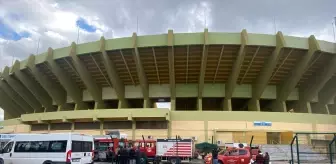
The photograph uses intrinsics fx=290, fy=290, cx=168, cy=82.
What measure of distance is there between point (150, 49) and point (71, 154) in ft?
66.8

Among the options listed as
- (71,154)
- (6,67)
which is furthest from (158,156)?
(6,67)

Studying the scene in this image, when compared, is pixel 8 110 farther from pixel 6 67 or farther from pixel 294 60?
pixel 294 60

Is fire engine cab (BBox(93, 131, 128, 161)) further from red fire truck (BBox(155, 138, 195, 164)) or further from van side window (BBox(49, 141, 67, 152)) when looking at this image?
van side window (BBox(49, 141, 67, 152))

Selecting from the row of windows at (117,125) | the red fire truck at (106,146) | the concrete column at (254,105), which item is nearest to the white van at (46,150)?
the red fire truck at (106,146)

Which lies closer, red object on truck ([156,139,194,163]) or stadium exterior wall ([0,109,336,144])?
red object on truck ([156,139,194,163])

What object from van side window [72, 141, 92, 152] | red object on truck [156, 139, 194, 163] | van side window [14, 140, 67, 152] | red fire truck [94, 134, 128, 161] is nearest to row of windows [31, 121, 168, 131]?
red fire truck [94, 134, 128, 161]

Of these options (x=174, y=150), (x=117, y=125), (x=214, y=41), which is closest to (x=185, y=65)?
(x=214, y=41)

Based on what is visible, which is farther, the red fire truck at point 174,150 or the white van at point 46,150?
the red fire truck at point 174,150

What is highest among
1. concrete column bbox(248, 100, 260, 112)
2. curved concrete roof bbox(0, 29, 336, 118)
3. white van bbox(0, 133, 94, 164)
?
A: curved concrete roof bbox(0, 29, 336, 118)

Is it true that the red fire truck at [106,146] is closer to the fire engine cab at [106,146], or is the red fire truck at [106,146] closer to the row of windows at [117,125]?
the fire engine cab at [106,146]

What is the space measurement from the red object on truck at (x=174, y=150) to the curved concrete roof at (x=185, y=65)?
12416 mm

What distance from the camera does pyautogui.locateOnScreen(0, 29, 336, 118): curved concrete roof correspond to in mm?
32781

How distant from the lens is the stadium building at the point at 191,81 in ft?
110

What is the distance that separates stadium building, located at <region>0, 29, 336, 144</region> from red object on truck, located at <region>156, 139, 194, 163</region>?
1158 centimetres
